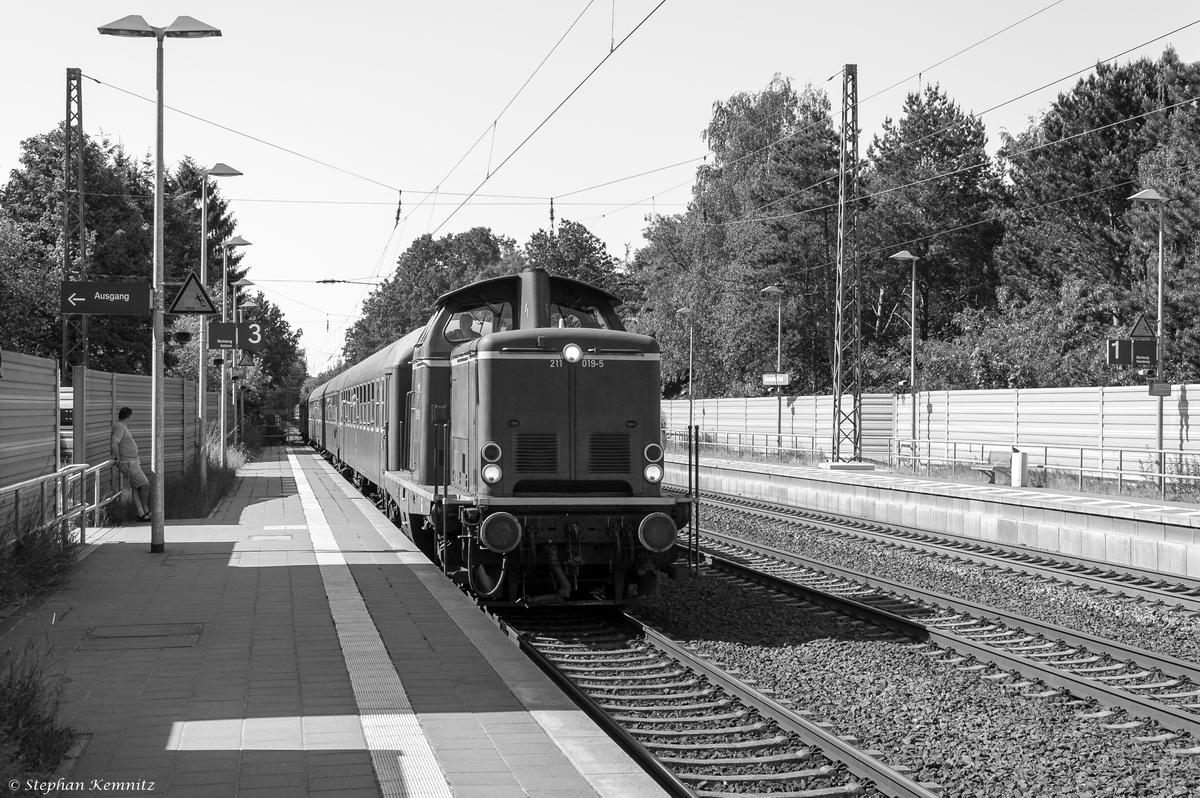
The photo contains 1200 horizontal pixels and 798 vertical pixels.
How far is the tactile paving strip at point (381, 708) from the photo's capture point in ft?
17.7

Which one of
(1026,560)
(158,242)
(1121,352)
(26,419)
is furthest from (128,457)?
(1121,352)

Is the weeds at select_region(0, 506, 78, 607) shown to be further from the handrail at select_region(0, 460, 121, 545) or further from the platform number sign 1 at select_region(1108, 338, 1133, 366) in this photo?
the platform number sign 1 at select_region(1108, 338, 1133, 366)

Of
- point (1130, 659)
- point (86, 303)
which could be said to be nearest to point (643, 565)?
point (1130, 659)

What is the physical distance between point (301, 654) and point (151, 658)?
1.01m

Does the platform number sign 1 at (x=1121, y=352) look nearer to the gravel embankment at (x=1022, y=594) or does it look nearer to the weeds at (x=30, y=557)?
the gravel embankment at (x=1022, y=594)

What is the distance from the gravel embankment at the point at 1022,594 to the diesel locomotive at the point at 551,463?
4058mm

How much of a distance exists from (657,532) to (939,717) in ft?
10.6

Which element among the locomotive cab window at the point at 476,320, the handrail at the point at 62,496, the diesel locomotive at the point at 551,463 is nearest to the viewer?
the diesel locomotive at the point at 551,463

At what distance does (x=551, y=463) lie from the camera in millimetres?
10352

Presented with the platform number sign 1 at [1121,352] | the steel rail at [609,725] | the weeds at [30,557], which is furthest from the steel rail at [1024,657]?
the platform number sign 1 at [1121,352]

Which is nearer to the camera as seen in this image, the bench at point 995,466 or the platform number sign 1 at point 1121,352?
the platform number sign 1 at point 1121,352

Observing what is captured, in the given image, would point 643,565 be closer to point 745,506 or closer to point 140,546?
point 140,546

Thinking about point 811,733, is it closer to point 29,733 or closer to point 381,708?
point 381,708

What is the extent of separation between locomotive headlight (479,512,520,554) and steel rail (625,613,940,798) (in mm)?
1542
